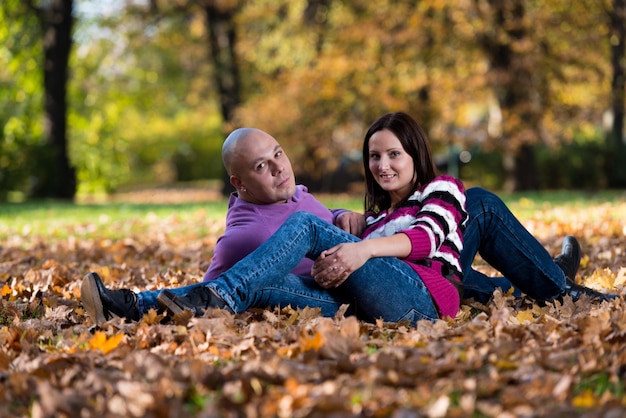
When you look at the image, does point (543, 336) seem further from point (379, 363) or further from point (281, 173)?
point (281, 173)

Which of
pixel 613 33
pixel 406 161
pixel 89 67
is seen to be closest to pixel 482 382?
pixel 406 161

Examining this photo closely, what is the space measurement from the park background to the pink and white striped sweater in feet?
0.63

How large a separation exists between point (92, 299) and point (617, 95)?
17143 mm

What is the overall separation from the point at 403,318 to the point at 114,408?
170 cm

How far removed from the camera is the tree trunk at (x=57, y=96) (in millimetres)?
18859

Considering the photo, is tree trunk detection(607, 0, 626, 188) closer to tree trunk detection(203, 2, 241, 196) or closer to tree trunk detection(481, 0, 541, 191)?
tree trunk detection(481, 0, 541, 191)

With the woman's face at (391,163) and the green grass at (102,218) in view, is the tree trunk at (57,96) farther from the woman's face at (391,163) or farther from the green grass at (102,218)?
the woman's face at (391,163)

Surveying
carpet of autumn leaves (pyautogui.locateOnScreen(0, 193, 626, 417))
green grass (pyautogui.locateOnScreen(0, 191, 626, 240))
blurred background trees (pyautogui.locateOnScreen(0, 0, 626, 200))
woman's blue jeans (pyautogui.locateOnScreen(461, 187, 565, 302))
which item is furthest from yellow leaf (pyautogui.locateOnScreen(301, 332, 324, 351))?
blurred background trees (pyautogui.locateOnScreen(0, 0, 626, 200))

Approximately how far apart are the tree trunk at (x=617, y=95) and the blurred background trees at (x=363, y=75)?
4 centimetres

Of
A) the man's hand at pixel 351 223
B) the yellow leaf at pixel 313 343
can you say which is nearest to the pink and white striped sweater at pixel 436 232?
the man's hand at pixel 351 223

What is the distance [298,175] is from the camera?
21391 mm

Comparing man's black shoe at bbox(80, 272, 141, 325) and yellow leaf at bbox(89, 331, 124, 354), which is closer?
yellow leaf at bbox(89, 331, 124, 354)

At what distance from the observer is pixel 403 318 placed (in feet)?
12.3

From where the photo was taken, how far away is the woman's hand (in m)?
3.58
